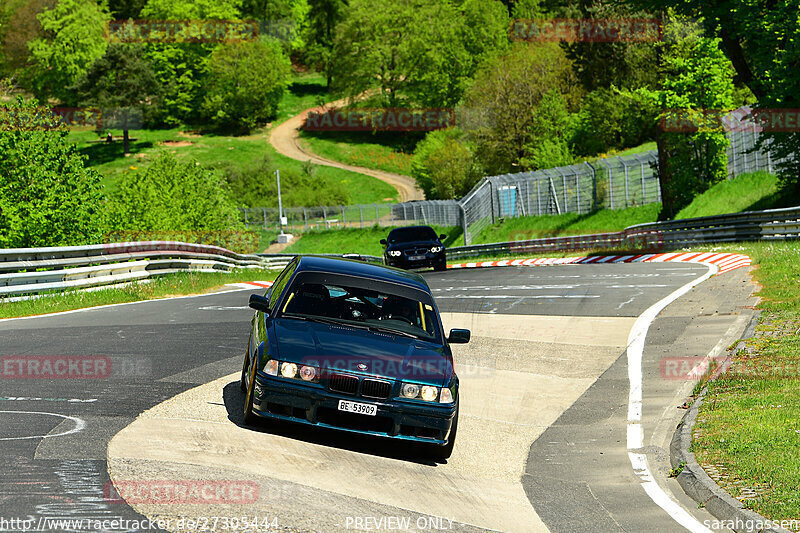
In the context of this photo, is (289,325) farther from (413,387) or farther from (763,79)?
(763,79)

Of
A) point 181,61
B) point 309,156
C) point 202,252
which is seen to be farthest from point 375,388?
point 181,61

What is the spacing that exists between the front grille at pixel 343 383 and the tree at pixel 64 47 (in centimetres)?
11935

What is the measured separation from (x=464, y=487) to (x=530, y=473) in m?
0.99

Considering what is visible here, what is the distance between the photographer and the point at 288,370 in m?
8.02

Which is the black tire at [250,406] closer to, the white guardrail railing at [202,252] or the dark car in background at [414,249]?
the white guardrail railing at [202,252]

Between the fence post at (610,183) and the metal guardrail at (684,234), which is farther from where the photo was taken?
the fence post at (610,183)

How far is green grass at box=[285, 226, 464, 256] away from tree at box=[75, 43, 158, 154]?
3974 cm

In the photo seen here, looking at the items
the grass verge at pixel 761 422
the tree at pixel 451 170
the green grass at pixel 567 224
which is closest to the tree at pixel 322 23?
the tree at pixel 451 170

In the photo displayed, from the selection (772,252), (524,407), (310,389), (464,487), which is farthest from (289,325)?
(772,252)

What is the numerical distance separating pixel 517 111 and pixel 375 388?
6613 centimetres

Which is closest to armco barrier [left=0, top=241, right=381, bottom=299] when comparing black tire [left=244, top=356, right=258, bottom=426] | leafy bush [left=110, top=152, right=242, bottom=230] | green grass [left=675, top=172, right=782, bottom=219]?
leafy bush [left=110, top=152, right=242, bottom=230]

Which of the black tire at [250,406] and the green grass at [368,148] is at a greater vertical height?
the black tire at [250,406]

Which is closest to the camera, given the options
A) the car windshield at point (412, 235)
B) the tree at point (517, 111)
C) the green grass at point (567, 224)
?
the car windshield at point (412, 235)

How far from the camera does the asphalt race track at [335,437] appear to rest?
21.0 feet
